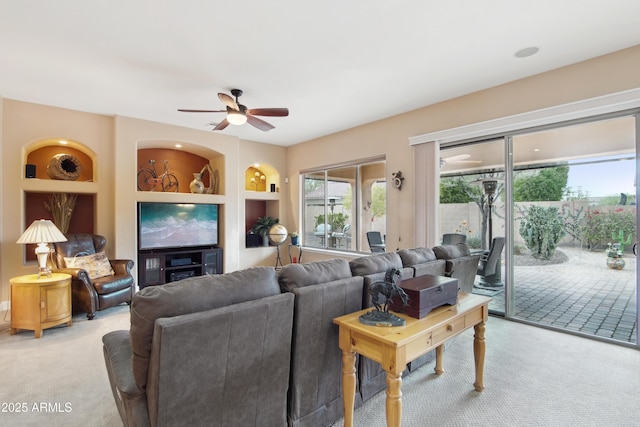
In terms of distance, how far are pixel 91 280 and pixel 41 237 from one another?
76cm

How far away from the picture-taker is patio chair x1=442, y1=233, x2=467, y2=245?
451 centimetres

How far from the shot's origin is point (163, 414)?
1.35 m

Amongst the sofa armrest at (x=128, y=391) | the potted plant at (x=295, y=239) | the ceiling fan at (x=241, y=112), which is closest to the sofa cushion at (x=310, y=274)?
the sofa armrest at (x=128, y=391)

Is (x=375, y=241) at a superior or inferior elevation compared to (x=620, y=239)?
inferior

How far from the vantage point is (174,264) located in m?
5.61

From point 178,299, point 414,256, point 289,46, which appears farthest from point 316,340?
point 289,46

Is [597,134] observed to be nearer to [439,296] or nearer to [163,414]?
[439,296]

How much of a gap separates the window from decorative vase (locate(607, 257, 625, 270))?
9.57 ft

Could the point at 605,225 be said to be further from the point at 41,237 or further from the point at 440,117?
the point at 41,237

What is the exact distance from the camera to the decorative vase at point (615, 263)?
3259 millimetres

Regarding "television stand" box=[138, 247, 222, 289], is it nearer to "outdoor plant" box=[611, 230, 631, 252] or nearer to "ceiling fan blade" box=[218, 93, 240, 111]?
"ceiling fan blade" box=[218, 93, 240, 111]

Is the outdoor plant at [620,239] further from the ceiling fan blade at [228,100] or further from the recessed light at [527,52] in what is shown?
the ceiling fan blade at [228,100]

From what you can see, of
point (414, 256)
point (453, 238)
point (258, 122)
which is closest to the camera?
point (414, 256)

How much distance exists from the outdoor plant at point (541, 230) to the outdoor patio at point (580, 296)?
0.46 feet
